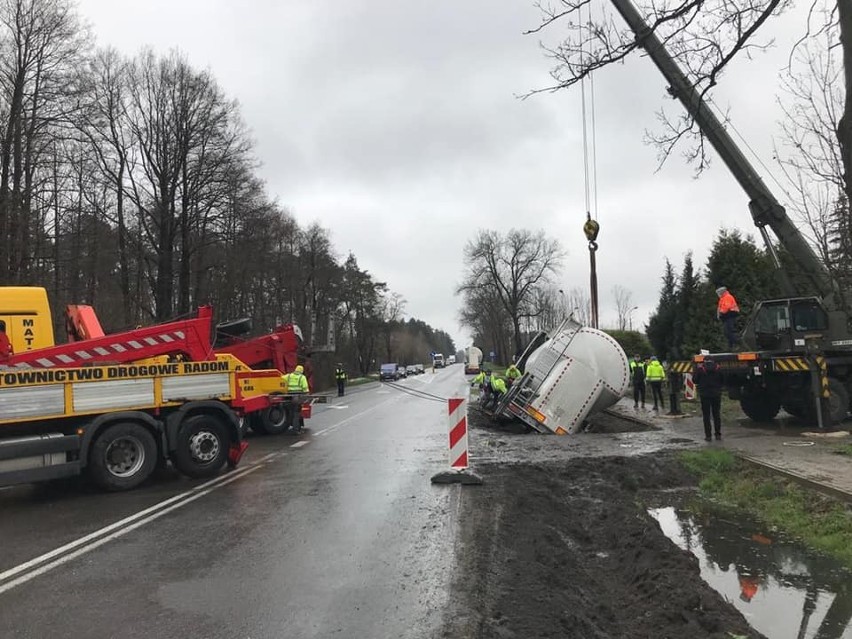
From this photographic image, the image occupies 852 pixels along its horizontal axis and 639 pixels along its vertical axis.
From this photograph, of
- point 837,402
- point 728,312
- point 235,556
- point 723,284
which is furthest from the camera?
point 723,284

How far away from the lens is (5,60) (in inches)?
965

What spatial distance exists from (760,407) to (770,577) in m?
12.7

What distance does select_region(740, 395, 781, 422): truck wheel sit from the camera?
16828 millimetres

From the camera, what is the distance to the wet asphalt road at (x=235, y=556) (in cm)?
466

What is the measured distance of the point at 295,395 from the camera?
53.4 feet

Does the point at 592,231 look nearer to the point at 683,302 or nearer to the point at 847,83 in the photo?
the point at 847,83

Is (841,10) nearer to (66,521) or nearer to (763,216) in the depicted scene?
(66,521)

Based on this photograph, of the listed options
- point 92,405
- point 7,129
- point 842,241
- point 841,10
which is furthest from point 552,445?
point 7,129

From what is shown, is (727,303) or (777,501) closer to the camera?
(777,501)

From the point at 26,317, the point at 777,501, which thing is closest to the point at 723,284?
the point at 777,501

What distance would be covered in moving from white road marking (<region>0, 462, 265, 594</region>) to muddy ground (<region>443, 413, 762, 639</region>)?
3.71m

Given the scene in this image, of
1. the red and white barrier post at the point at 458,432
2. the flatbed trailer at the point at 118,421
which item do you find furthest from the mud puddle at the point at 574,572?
the flatbed trailer at the point at 118,421

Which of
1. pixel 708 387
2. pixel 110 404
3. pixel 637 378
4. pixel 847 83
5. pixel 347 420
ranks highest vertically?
pixel 847 83

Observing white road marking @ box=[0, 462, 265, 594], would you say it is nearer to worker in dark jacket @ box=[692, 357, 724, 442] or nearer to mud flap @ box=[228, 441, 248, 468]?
mud flap @ box=[228, 441, 248, 468]
